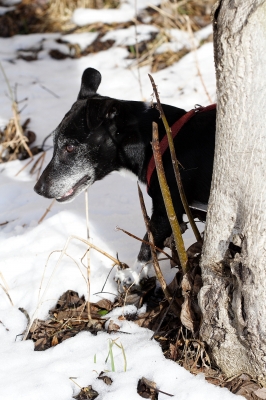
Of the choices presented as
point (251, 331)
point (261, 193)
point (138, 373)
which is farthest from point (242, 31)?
point (138, 373)

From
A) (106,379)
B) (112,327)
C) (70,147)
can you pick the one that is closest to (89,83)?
(70,147)

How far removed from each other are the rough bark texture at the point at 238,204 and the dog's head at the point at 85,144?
110 centimetres

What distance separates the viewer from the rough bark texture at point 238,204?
6.18 ft

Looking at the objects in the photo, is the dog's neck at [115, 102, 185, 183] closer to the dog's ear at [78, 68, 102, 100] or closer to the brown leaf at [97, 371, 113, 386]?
the dog's ear at [78, 68, 102, 100]

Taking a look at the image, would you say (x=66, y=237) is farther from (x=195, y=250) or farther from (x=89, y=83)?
(x=195, y=250)

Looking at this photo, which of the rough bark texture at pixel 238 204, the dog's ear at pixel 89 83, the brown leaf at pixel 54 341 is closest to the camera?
the rough bark texture at pixel 238 204

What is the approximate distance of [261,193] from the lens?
2053 mm

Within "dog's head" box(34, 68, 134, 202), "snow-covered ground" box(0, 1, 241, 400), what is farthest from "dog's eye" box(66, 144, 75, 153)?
"snow-covered ground" box(0, 1, 241, 400)

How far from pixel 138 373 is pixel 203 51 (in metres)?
4.34

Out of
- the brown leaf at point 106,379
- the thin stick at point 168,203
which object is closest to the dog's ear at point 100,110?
the thin stick at point 168,203

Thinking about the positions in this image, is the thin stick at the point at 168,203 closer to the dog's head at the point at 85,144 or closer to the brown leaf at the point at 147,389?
the brown leaf at the point at 147,389

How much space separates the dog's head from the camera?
10.3 feet

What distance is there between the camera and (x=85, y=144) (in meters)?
3.27

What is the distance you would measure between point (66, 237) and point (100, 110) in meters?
0.97
